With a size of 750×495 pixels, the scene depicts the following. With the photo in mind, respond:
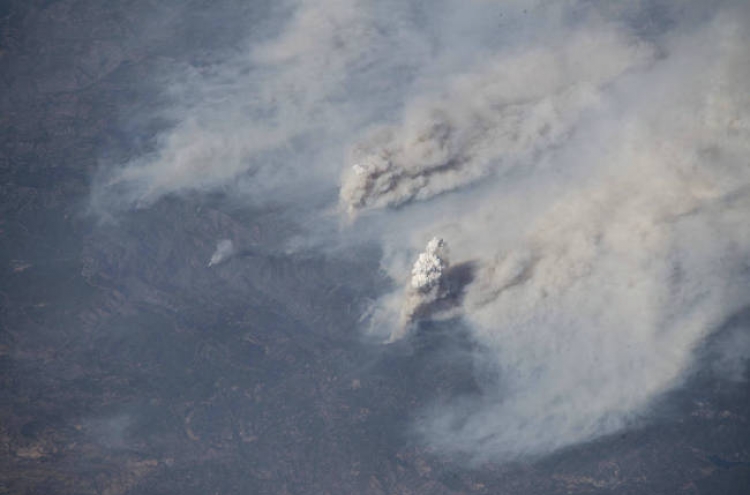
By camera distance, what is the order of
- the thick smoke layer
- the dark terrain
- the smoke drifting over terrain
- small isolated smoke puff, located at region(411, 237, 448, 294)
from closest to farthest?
the dark terrain < the smoke drifting over terrain < small isolated smoke puff, located at region(411, 237, 448, 294) < the thick smoke layer

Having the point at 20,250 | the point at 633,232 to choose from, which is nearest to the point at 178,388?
the point at 20,250

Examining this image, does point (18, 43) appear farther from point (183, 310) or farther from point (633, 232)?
point (633, 232)

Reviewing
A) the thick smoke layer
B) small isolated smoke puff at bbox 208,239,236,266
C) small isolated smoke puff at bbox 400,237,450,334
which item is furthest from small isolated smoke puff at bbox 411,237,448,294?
small isolated smoke puff at bbox 208,239,236,266

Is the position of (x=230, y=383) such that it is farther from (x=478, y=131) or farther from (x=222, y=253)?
(x=478, y=131)

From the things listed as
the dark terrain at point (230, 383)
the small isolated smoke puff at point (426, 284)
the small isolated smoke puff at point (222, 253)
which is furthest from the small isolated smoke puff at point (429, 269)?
the small isolated smoke puff at point (222, 253)

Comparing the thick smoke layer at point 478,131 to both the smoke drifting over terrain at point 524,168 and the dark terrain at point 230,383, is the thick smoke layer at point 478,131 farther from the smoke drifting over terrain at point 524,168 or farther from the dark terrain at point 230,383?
the dark terrain at point 230,383

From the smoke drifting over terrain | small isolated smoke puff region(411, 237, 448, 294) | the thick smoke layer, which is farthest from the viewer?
the thick smoke layer

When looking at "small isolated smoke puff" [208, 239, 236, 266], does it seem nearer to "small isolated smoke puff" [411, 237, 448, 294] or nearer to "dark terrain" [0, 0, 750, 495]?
"dark terrain" [0, 0, 750, 495]

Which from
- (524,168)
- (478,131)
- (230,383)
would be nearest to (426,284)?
(524,168)
